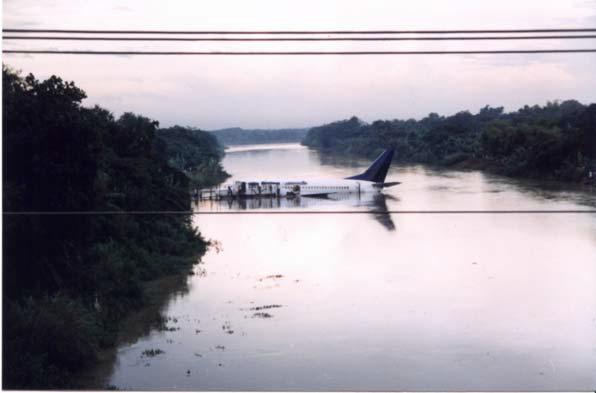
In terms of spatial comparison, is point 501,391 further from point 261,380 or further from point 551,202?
point 551,202

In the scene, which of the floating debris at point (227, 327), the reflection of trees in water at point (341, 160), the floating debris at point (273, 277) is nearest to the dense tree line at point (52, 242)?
the floating debris at point (227, 327)

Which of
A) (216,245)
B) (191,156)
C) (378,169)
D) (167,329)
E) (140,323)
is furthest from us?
(191,156)

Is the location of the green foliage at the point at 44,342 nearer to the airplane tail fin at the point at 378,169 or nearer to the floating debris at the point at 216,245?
the floating debris at the point at 216,245

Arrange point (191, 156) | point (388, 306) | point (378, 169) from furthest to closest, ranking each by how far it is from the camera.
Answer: point (191, 156) < point (378, 169) < point (388, 306)

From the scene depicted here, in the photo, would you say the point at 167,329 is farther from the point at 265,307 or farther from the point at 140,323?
the point at 265,307

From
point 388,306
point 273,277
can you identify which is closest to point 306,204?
point 273,277

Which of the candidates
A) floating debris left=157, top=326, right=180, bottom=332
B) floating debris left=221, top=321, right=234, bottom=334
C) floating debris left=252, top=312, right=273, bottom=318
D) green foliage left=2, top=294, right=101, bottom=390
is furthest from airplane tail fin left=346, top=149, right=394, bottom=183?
green foliage left=2, top=294, right=101, bottom=390
